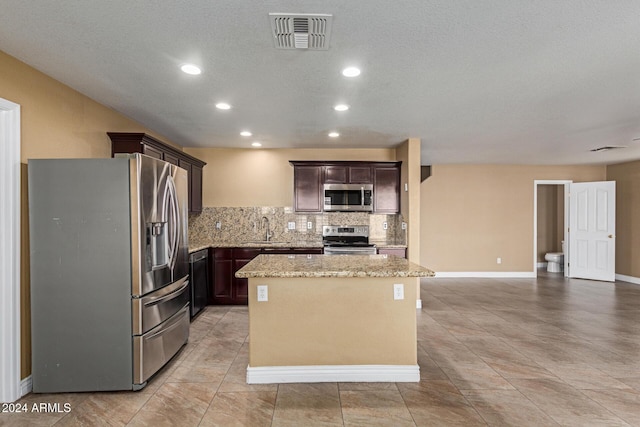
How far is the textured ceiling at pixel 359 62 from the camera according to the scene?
1904 mm

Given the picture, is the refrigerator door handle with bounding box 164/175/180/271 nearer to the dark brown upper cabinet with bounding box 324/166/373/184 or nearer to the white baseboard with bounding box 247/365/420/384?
the white baseboard with bounding box 247/365/420/384

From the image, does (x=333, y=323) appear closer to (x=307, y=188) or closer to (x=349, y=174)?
(x=307, y=188)

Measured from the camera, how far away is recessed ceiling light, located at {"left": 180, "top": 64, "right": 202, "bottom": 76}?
2605mm

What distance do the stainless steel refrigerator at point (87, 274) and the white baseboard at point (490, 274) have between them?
6.26 metres

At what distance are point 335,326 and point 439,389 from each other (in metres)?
0.94

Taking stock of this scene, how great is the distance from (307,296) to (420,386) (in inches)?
45.1

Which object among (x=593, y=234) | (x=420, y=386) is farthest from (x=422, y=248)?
(x=420, y=386)

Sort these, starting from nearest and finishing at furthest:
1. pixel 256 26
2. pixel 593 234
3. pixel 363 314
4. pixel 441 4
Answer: pixel 441 4
pixel 256 26
pixel 363 314
pixel 593 234

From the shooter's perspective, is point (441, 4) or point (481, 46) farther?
point (481, 46)

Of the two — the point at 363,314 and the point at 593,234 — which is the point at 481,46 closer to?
the point at 363,314

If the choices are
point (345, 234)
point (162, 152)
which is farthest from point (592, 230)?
point (162, 152)

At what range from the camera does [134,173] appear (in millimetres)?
2637

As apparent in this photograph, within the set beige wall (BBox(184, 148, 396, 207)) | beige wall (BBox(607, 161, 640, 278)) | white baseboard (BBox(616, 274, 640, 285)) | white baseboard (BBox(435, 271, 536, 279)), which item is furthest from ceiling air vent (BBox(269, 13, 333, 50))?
white baseboard (BBox(616, 274, 640, 285))

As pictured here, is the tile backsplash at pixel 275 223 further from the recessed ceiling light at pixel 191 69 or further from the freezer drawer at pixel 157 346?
the recessed ceiling light at pixel 191 69
